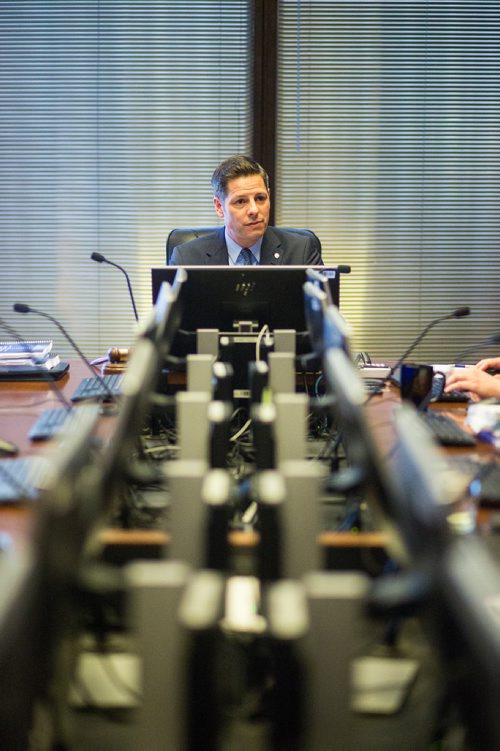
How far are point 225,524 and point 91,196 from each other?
10.3ft

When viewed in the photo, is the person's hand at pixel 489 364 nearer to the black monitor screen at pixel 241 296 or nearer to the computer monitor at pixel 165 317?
the black monitor screen at pixel 241 296

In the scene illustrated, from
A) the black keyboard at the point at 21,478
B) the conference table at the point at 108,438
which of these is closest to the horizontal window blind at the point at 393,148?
the conference table at the point at 108,438

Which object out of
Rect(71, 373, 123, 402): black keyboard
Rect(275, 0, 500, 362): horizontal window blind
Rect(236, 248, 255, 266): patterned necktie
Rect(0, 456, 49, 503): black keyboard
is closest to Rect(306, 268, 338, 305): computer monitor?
Rect(71, 373, 123, 402): black keyboard

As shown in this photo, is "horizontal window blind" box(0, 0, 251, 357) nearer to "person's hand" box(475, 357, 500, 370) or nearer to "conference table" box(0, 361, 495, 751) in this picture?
"person's hand" box(475, 357, 500, 370)

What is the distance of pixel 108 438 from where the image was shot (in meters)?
1.94

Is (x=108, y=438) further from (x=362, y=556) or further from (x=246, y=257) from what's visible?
(x=246, y=257)

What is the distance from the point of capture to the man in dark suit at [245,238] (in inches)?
126

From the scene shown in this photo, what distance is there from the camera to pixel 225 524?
3.79ft

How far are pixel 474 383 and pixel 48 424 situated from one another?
3.79 feet

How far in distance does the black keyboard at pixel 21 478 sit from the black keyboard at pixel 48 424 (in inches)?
6.9

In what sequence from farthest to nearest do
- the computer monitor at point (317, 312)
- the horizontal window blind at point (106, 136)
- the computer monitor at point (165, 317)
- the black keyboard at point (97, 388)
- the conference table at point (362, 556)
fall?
the horizontal window blind at point (106, 136)
the black keyboard at point (97, 388)
the computer monitor at point (317, 312)
the computer monitor at point (165, 317)
the conference table at point (362, 556)

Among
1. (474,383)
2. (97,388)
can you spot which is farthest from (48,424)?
(474,383)

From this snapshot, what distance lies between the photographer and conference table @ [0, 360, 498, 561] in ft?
4.20

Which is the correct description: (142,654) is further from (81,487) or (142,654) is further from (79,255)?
(79,255)
